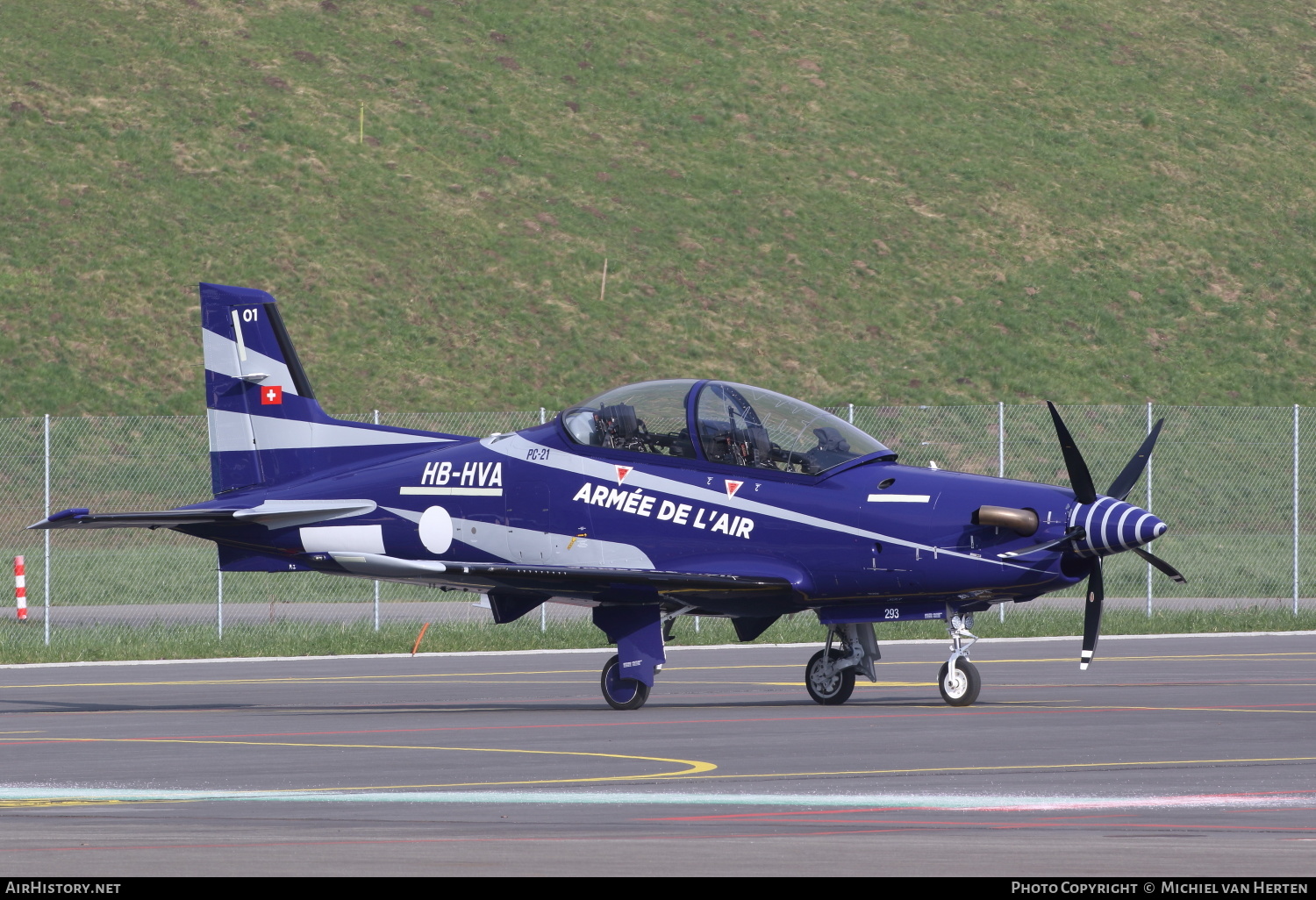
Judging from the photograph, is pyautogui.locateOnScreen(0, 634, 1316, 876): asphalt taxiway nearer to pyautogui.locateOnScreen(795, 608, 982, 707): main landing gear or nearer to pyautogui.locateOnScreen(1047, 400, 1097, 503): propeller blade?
pyautogui.locateOnScreen(795, 608, 982, 707): main landing gear

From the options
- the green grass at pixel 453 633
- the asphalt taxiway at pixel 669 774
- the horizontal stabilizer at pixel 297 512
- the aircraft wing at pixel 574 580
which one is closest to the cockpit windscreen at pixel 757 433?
the aircraft wing at pixel 574 580

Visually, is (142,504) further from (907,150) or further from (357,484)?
(907,150)

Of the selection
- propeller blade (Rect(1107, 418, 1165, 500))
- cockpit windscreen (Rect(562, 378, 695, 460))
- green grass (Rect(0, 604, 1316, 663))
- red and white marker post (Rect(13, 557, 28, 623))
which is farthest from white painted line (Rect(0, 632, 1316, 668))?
propeller blade (Rect(1107, 418, 1165, 500))

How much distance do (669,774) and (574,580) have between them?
5035mm

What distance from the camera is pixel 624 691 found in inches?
646

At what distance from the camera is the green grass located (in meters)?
23.4

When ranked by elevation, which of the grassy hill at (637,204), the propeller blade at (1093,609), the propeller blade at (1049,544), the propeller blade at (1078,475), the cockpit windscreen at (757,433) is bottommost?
the propeller blade at (1093,609)

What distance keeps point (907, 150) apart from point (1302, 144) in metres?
17.2

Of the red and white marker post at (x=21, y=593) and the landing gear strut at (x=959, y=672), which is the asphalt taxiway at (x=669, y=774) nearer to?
the landing gear strut at (x=959, y=672)

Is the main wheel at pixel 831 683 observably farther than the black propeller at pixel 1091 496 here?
Yes

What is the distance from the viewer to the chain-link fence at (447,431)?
28094 millimetres

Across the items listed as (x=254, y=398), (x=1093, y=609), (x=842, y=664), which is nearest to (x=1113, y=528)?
(x=1093, y=609)

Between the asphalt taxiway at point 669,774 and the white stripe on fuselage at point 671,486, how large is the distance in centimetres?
153
